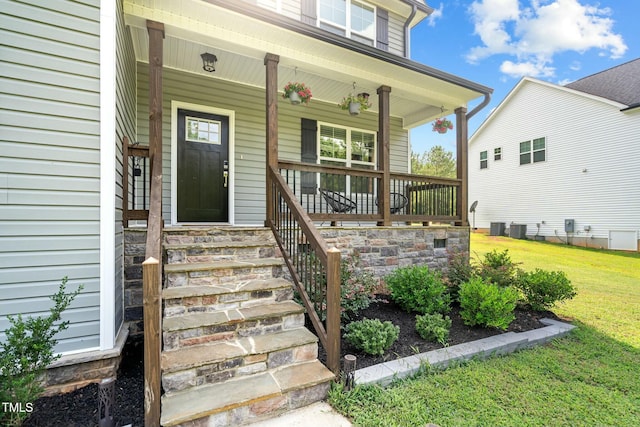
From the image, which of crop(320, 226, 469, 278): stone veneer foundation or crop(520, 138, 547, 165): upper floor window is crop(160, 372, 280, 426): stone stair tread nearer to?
crop(320, 226, 469, 278): stone veneer foundation

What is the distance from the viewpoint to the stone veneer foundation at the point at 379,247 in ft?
10.4

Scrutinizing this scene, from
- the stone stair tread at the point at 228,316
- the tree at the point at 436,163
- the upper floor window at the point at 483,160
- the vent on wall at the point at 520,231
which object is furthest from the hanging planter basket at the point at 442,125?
the tree at the point at 436,163

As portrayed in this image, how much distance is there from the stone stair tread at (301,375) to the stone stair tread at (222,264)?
109 cm

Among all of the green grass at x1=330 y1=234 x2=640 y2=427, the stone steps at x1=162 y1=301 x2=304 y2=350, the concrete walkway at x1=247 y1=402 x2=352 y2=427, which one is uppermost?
the stone steps at x1=162 y1=301 x2=304 y2=350

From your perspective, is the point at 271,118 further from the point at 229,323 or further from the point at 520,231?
the point at 520,231

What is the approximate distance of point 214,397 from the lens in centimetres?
198

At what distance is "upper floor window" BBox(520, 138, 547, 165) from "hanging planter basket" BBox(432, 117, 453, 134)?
30.1 ft

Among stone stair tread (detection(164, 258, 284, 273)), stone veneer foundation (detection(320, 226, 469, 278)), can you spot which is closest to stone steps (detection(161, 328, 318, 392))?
stone stair tread (detection(164, 258, 284, 273))

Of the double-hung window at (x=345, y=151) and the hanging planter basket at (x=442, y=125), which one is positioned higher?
the hanging planter basket at (x=442, y=125)

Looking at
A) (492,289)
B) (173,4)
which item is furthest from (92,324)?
(492,289)

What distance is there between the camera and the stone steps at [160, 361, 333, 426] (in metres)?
1.84

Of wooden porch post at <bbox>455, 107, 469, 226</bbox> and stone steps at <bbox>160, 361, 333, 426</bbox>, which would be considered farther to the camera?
wooden porch post at <bbox>455, 107, 469, 226</bbox>

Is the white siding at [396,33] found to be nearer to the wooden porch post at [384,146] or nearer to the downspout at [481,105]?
the downspout at [481,105]

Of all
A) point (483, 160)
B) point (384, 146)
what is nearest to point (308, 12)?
point (384, 146)
